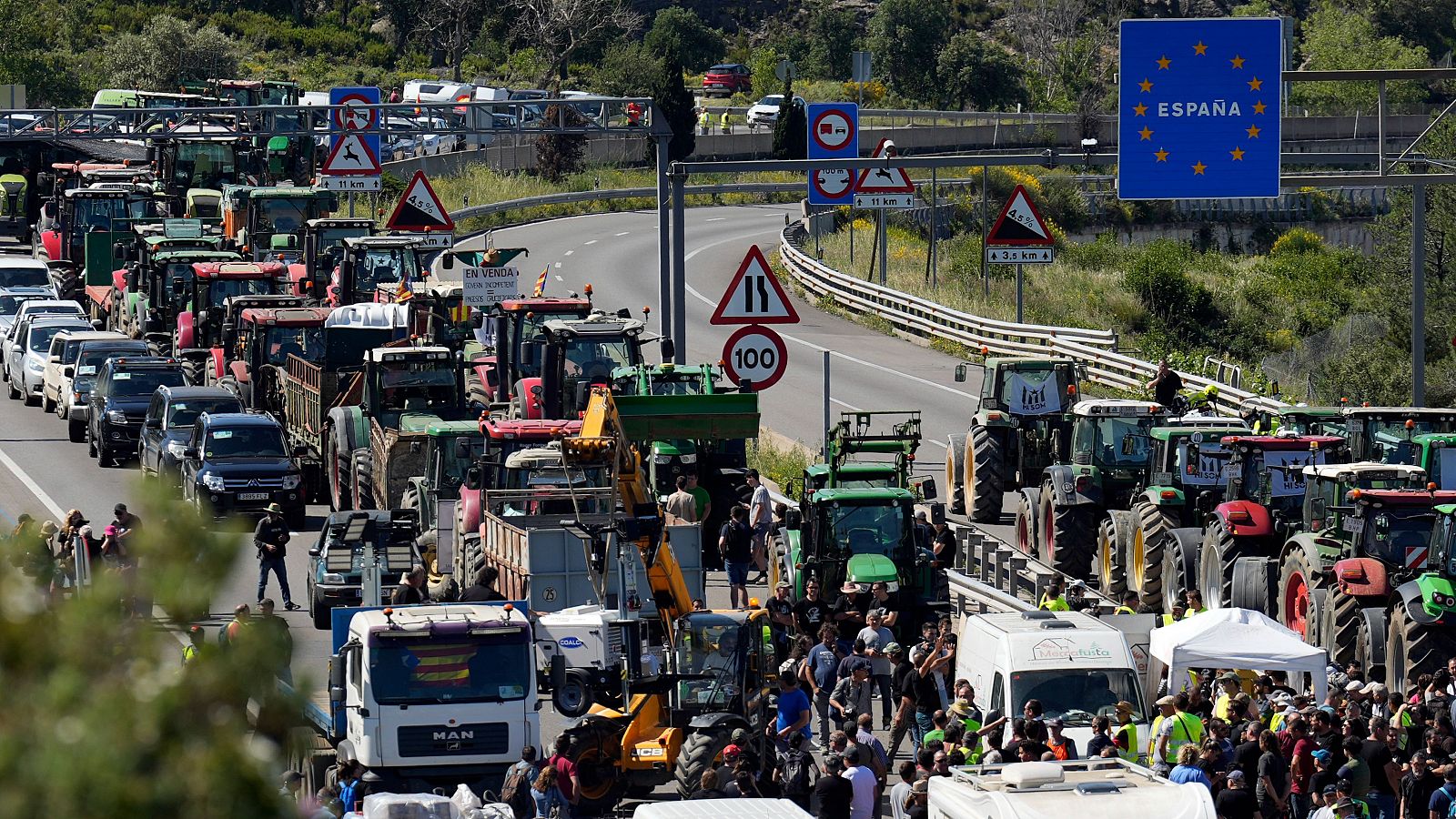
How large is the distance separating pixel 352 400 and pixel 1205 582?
40.3 feet

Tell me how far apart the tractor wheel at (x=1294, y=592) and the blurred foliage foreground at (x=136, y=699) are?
16619mm

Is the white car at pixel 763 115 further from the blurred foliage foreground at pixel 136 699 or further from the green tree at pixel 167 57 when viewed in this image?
the blurred foliage foreground at pixel 136 699

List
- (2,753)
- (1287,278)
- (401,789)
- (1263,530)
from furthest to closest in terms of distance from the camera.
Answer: (1287,278)
(1263,530)
(401,789)
(2,753)

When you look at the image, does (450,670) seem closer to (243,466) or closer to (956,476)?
(243,466)

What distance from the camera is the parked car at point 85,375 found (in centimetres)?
3425

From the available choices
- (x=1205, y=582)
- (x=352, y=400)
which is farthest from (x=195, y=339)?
(x=1205, y=582)

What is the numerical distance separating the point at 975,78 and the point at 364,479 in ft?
275

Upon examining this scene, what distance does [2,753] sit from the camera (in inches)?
176

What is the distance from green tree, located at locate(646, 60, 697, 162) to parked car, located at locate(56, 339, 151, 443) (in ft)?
129

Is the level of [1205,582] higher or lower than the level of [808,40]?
lower

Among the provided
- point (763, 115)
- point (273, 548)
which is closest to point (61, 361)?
point (273, 548)

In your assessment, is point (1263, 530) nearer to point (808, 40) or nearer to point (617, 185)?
point (617, 185)

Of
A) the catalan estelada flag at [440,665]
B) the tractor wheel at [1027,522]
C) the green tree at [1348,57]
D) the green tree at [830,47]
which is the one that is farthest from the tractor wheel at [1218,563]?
the green tree at [830,47]

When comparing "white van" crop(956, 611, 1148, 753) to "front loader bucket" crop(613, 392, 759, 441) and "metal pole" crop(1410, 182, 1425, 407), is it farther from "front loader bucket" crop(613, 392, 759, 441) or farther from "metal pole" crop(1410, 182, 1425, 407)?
"metal pole" crop(1410, 182, 1425, 407)
